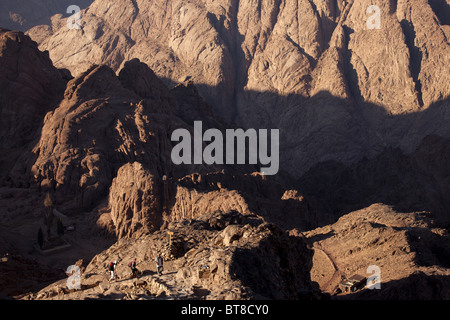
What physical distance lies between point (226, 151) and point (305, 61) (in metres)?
36.4

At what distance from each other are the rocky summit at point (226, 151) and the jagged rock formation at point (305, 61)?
0.86 ft

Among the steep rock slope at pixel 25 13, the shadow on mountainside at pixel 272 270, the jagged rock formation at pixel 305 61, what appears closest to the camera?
the shadow on mountainside at pixel 272 270

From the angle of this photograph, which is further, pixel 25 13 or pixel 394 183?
pixel 25 13

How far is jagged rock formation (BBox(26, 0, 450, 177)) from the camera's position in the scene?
84.4 m

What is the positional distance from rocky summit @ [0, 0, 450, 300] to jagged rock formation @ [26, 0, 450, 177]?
261mm

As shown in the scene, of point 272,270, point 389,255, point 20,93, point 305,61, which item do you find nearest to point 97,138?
point 20,93

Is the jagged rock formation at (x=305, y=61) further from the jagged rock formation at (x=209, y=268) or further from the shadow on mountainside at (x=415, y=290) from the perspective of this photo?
the jagged rock formation at (x=209, y=268)

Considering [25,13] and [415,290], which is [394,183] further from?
[25,13]

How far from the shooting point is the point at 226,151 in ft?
199

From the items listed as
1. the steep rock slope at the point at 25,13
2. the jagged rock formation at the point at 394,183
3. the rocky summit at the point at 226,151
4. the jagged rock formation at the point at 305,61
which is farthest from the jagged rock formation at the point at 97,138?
the steep rock slope at the point at 25,13

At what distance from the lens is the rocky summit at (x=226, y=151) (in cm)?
2125

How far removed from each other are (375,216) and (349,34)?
60.4 meters

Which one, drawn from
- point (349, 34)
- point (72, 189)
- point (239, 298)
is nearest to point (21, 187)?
point (72, 189)
